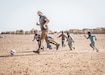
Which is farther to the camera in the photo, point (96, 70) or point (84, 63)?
point (84, 63)

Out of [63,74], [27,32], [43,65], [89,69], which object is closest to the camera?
[63,74]

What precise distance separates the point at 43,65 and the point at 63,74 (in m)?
1.63

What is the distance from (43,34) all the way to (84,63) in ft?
13.1

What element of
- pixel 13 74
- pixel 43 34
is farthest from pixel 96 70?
pixel 43 34

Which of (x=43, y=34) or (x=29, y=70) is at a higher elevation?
(x=43, y=34)

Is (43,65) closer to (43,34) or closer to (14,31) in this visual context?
(43,34)

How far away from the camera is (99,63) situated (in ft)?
28.8

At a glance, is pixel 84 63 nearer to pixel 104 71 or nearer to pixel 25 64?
pixel 104 71

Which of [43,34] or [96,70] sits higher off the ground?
[43,34]

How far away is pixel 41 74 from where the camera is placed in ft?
24.2

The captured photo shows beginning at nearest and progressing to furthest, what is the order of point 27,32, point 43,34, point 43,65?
point 43,65 → point 43,34 → point 27,32

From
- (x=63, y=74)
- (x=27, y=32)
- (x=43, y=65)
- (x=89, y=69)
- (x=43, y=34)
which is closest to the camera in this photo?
(x=63, y=74)

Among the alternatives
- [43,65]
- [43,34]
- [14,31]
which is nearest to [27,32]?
[14,31]

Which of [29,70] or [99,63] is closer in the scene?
[29,70]
